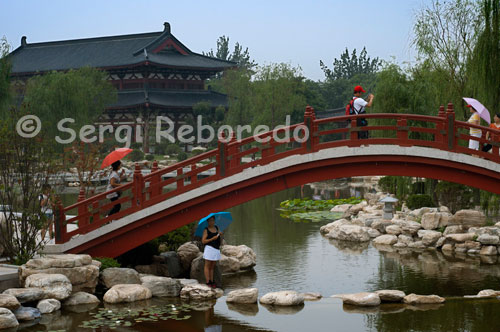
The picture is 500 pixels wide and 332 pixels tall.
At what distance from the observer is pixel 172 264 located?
14.6 meters

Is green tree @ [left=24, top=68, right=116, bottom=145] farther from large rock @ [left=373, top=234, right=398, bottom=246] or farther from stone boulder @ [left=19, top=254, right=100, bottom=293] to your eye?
stone boulder @ [left=19, top=254, right=100, bottom=293]

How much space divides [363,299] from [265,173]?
3.19 metres

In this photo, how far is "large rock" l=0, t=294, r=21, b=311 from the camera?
10807mm

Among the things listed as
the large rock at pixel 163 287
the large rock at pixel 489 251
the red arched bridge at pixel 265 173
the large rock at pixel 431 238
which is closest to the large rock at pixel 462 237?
the large rock at pixel 431 238

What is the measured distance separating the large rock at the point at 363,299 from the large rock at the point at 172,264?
392cm

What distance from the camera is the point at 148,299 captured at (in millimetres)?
12453

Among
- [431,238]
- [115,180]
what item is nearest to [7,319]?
[115,180]

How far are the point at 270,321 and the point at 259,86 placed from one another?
4097cm

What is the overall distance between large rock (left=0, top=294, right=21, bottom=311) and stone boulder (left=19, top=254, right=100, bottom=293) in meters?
0.96

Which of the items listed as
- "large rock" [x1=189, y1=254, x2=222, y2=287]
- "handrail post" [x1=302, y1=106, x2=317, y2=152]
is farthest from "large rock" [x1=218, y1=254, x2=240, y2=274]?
"handrail post" [x1=302, y1=106, x2=317, y2=152]

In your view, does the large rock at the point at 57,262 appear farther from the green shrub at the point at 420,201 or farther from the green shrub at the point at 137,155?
the green shrub at the point at 137,155

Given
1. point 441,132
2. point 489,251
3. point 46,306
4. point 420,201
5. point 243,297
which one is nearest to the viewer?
point 46,306

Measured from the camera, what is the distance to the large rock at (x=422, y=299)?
1233cm

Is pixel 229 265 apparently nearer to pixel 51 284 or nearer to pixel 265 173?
pixel 265 173
